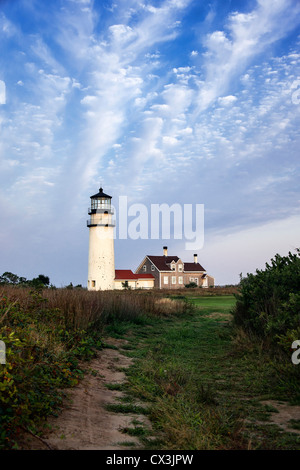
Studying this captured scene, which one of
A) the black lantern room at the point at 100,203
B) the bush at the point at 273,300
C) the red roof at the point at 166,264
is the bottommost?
the bush at the point at 273,300

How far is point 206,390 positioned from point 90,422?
234cm

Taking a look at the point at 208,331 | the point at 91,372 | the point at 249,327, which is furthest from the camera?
the point at 208,331

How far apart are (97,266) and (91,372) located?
3048 centimetres

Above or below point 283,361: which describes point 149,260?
above

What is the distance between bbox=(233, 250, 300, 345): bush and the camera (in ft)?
29.6

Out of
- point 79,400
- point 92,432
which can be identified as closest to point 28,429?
point 92,432

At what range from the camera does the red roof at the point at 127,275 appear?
193 feet

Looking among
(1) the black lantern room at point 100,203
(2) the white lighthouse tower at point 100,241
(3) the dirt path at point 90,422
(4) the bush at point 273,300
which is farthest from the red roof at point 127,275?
Answer: (3) the dirt path at point 90,422

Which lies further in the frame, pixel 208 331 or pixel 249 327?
pixel 208 331

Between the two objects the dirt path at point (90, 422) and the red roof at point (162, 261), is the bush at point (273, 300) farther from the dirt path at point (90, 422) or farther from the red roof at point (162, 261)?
the red roof at point (162, 261)

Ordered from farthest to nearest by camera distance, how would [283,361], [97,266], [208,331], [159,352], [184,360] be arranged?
Answer: [97,266], [208,331], [159,352], [184,360], [283,361]

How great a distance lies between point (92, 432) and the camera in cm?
468

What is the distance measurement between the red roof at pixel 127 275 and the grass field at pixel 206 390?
4574 centimetres
